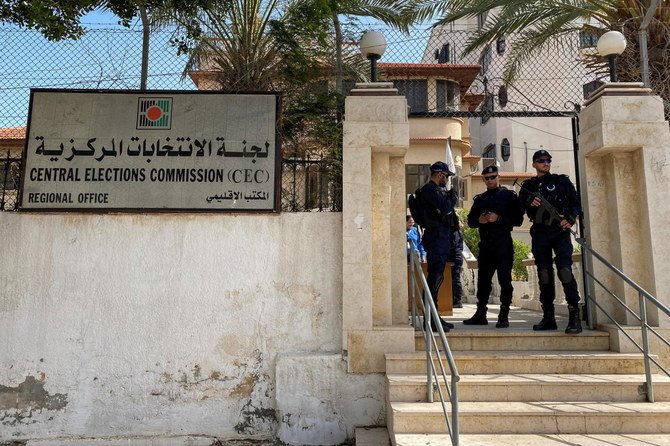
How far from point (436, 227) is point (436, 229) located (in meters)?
0.02

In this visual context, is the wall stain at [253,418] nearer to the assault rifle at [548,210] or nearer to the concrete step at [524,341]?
the concrete step at [524,341]

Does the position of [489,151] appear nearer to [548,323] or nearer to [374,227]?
[548,323]

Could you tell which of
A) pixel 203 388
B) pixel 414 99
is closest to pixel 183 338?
pixel 203 388

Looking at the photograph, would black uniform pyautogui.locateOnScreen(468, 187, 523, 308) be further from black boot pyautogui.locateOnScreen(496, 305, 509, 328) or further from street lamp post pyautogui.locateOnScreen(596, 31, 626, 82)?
street lamp post pyautogui.locateOnScreen(596, 31, 626, 82)

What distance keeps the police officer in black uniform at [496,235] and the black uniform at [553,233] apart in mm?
240

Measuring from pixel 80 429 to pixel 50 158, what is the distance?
9.49 ft

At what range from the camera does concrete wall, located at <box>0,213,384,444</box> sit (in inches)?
197

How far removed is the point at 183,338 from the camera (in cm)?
513

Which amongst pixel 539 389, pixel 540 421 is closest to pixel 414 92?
pixel 539 389

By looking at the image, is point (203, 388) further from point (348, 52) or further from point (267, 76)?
point (348, 52)

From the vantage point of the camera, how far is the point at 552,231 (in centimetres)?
546

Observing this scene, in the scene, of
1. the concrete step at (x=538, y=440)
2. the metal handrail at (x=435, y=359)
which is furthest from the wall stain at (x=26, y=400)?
the metal handrail at (x=435, y=359)

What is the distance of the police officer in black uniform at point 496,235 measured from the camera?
5715mm

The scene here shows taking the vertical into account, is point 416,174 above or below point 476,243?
above
